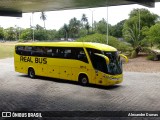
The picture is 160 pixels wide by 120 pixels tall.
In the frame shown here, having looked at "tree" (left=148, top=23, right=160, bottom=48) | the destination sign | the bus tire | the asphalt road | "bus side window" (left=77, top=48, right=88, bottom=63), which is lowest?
the asphalt road

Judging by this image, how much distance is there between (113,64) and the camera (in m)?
17.7

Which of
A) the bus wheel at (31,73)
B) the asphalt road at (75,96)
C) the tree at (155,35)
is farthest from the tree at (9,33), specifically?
the asphalt road at (75,96)

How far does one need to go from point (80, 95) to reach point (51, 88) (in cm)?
303

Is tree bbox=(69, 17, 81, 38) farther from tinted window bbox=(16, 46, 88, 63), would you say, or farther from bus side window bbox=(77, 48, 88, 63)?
bus side window bbox=(77, 48, 88, 63)

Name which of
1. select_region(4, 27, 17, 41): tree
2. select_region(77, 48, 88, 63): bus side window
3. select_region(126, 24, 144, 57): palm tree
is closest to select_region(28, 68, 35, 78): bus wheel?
select_region(77, 48, 88, 63): bus side window

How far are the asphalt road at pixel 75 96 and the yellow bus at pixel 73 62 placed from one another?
73 centimetres

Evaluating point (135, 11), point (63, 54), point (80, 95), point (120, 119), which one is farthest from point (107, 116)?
point (135, 11)

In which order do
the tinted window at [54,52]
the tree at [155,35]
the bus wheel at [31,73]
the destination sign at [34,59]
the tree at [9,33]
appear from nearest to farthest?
the tinted window at [54,52] → the destination sign at [34,59] → the bus wheel at [31,73] → the tree at [155,35] → the tree at [9,33]

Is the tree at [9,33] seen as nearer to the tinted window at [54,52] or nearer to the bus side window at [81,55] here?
the tinted window at [54,52]

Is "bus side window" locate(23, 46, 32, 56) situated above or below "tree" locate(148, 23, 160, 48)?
below

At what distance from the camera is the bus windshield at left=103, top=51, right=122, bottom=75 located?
17422 millimetres

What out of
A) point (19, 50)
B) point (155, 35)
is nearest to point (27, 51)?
point (19, 50)

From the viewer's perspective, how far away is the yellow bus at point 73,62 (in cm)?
1755

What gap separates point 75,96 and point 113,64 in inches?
147
